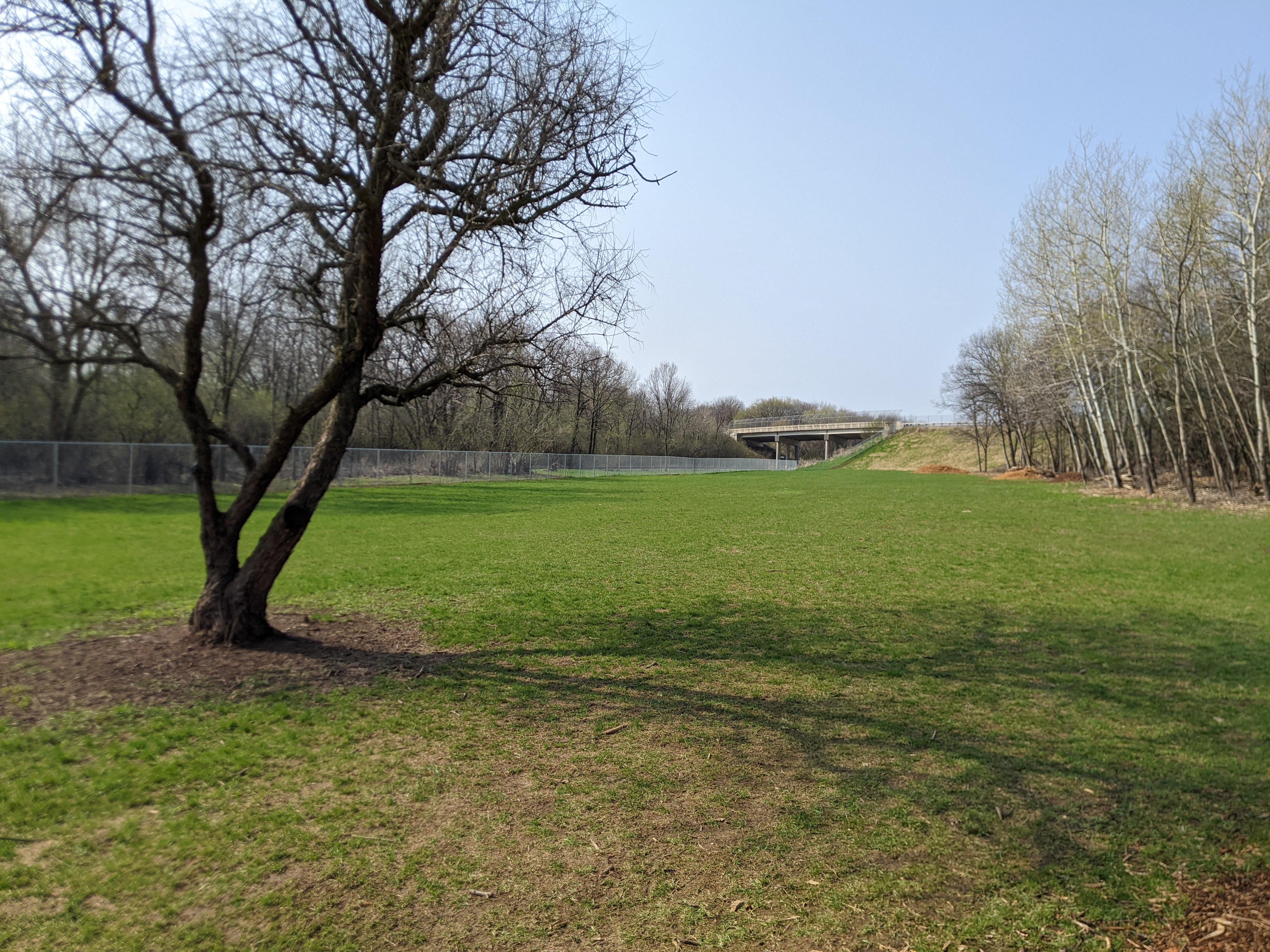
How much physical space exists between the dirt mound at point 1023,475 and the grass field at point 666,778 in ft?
138

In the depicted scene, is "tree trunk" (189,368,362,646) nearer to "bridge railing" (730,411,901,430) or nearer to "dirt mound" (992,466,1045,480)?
"dirt mound" (992,466,1045,480)

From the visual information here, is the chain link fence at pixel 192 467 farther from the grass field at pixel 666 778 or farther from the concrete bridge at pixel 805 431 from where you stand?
the concrete bridge at pixel 805 431

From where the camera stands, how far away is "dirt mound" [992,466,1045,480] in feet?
164

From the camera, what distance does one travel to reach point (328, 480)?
7.41 meters

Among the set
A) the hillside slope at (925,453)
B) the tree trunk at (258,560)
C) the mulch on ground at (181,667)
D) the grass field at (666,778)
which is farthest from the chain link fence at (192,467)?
the hillside slope at (925,453)

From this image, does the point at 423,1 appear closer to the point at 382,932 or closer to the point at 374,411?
the point at 382,932

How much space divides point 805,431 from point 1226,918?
104m

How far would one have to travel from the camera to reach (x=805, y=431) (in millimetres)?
104812

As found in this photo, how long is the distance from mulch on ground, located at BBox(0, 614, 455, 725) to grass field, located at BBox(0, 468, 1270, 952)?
0.31 meters

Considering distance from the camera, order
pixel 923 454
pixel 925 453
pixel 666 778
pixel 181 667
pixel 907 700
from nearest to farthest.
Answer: pixel 666 778 → pixel 907 700 → pixel 181 667 → pixel 925 453 → pixel 923 454

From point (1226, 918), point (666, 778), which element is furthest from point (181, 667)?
point (1226, 918)

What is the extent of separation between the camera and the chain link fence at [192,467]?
877 inches

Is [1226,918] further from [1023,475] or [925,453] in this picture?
[925,453]

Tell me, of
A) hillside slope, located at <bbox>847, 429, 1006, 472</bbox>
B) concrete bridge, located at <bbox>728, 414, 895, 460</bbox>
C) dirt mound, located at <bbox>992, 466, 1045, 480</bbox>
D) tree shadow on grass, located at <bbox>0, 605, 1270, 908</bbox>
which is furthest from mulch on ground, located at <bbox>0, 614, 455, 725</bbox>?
concrete bridge, located at <bbox>728, 414, 895, 460</bbox>
